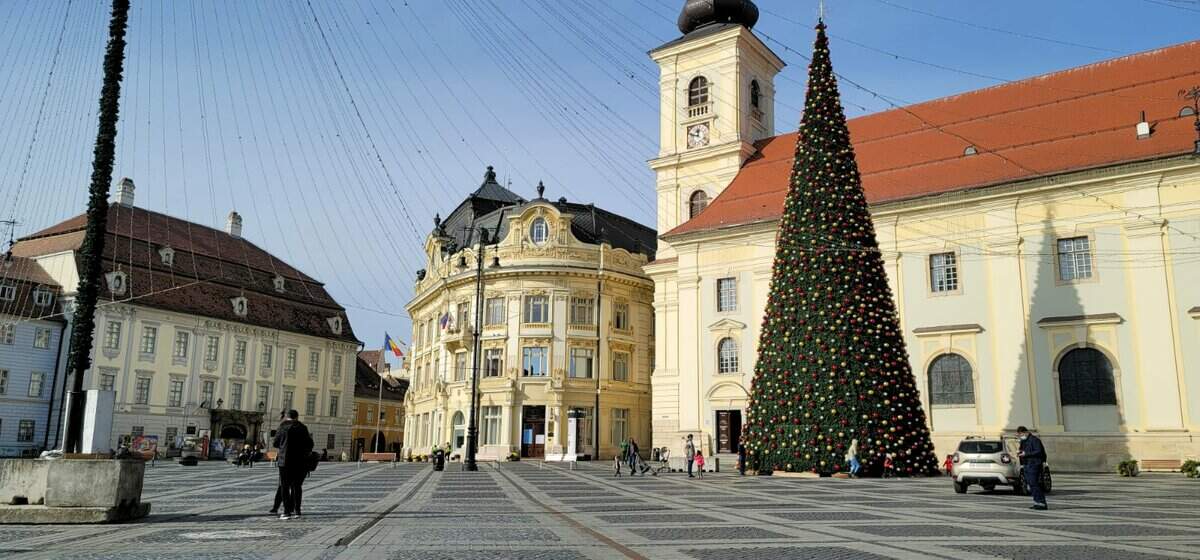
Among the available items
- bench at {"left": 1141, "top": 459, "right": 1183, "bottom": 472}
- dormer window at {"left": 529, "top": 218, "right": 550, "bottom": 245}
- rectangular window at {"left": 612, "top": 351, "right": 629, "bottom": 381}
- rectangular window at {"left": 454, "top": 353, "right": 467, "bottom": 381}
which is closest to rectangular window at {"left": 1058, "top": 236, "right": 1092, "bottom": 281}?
bench at {"left": 1141, "top": 459, "right": 1183, "bottom": 472}

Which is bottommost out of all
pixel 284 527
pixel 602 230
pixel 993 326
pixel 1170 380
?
pixel 284 527

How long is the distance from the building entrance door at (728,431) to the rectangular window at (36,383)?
130 feet

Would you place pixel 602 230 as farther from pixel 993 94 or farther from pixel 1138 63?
pixel 1138 63

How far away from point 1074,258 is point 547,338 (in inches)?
1204

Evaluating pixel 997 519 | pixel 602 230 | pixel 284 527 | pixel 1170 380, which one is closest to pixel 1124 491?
pixel 997 519

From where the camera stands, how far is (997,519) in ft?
42.6

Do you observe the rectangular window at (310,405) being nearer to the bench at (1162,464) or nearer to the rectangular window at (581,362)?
the rectangular window at (581,362)

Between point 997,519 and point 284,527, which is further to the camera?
point 997,519

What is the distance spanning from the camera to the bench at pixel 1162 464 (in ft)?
93.0

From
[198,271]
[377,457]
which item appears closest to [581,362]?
[377,457]

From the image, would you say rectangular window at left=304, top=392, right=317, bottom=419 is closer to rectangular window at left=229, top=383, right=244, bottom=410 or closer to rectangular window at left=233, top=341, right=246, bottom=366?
rectangular window at left=229, top=383, right=244, bottom=410

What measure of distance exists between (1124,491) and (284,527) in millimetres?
18399

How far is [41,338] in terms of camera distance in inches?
2007

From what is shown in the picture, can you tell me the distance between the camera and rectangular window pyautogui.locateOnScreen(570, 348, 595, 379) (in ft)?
178
